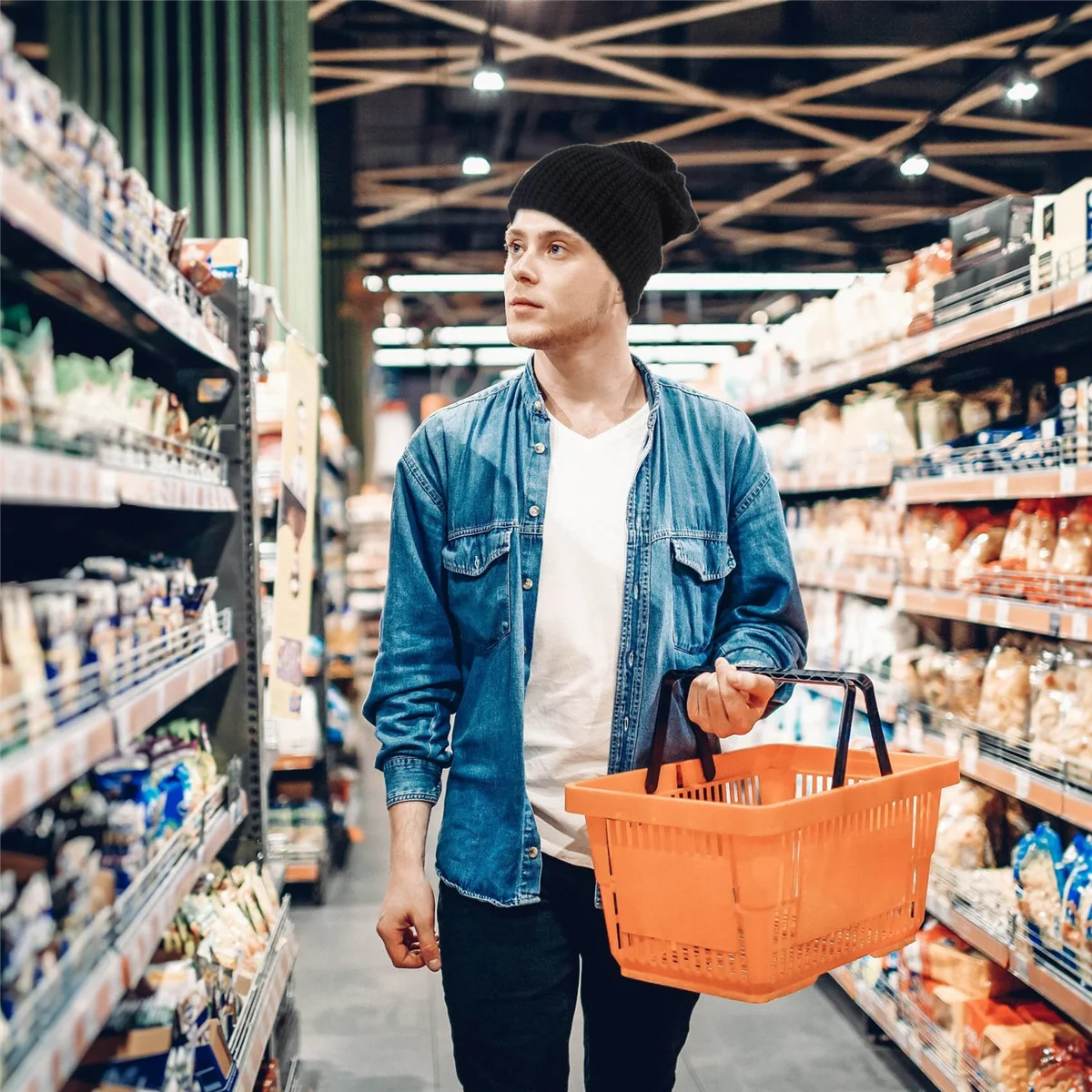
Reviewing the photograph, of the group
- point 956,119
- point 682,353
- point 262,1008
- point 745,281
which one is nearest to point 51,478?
point 262,1008

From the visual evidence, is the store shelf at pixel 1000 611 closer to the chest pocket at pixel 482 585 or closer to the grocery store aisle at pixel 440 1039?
the grocery store aisle at pixel 440 1039

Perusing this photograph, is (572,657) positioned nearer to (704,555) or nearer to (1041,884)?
(704,555)

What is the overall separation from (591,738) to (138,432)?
852 millimetres

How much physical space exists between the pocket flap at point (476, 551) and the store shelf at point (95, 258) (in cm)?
63

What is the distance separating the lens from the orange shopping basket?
1279 millimetres

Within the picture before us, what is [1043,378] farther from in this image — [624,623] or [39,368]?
[39,368]

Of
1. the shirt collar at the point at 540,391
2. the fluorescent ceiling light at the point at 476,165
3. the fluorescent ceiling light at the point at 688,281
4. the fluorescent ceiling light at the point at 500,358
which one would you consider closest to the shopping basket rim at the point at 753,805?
the shirt collar at the point at 540,391

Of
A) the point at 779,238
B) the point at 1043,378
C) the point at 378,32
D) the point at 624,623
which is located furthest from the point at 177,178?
the point at 779,238

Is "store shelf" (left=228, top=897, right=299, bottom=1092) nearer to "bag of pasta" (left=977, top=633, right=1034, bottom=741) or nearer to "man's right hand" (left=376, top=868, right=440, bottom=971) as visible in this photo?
"man's right hand" (left=376, top=868, right=440, bottom=971)

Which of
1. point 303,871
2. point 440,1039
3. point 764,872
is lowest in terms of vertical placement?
point 440,1039

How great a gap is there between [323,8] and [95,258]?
230 inches

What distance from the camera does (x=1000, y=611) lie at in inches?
111

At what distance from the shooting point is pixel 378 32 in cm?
698

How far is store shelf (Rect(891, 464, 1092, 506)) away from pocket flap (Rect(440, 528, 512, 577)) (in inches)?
57.0
